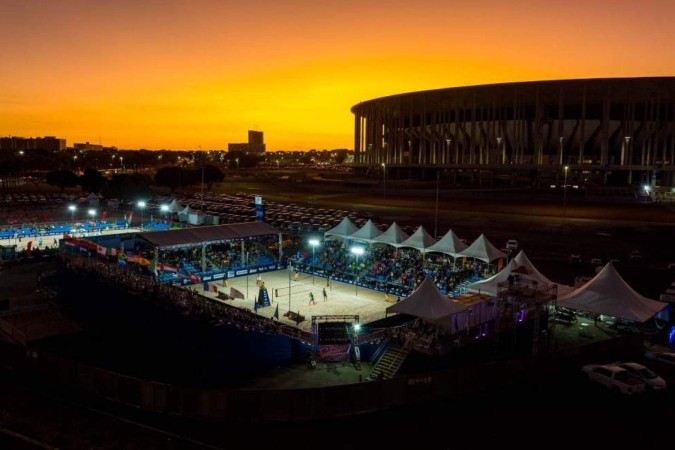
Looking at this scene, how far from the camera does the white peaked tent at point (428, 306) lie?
1875 centimetres

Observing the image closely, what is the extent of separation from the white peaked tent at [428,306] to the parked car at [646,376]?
5272mm

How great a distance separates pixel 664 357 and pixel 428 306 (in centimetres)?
835

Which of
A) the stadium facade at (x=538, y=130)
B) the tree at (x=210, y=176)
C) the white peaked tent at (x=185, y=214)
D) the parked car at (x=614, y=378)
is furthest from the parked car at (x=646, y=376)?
the tree at (x=210, y=176)

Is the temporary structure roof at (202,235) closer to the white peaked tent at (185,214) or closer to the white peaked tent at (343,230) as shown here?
the white peaked tent at (343,230)

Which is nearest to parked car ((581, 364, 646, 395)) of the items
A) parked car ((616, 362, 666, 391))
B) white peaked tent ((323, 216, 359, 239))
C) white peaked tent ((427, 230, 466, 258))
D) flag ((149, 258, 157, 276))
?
parked car ((616, 362, 666, 391))

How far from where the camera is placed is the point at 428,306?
19078 mm

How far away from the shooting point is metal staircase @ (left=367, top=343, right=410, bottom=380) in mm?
16766

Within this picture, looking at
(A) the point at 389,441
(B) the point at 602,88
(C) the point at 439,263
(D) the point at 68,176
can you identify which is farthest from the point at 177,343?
(B) the point at 602,88

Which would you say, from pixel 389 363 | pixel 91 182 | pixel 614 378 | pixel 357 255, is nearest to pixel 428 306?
pixel 389 363

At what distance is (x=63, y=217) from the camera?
196 ft

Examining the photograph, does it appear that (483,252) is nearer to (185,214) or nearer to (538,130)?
(185,214)

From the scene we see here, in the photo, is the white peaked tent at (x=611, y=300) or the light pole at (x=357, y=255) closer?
the white peaked tent at (x=611, y=300)

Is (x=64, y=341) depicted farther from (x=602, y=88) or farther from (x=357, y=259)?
(x=602, y=88)

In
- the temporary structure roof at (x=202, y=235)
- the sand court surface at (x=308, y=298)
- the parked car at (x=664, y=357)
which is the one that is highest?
the temporary structure roof at (x=202, y=235)
